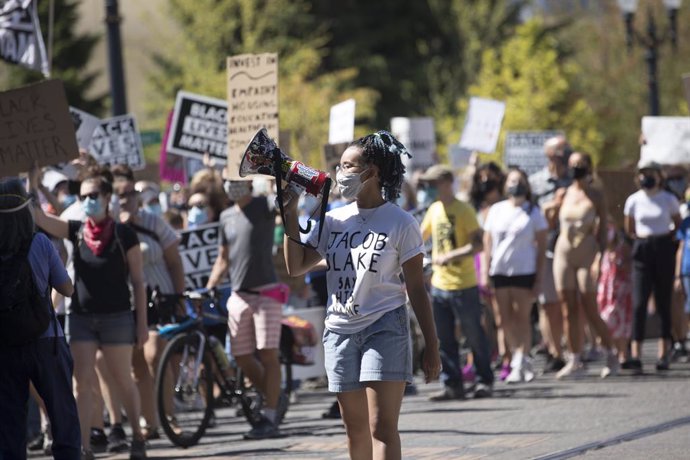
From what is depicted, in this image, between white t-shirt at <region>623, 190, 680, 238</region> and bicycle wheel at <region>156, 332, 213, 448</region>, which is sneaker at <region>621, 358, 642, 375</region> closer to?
white t-shirt at <region>623, 190, 680, 238</region>

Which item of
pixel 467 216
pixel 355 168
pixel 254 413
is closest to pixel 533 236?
pixel 467 216

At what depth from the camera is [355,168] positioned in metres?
7.06

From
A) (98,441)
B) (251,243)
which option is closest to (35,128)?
(251,243)

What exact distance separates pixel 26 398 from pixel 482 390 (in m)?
5.83

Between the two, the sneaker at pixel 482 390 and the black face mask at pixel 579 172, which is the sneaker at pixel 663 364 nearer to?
the black face mask at pixel 579 172

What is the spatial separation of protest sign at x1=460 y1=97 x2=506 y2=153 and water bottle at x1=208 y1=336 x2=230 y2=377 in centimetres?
782

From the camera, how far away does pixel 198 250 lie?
12.9m

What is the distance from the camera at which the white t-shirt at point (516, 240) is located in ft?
44.7

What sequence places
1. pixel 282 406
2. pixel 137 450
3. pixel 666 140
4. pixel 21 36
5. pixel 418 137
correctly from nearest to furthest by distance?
pixel 137 450 < pixel 282 406 < pixel 21 36 < pixel 666 140 < pixel 418 137

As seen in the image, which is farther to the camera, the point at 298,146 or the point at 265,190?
the point at 298,146

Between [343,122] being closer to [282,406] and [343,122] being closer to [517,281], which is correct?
[517,281]

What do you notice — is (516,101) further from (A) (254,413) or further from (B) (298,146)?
(A) (254,413)

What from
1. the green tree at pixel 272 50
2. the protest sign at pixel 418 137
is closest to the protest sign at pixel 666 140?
the protest sign at pixel 418 137

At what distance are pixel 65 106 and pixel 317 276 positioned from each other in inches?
149
